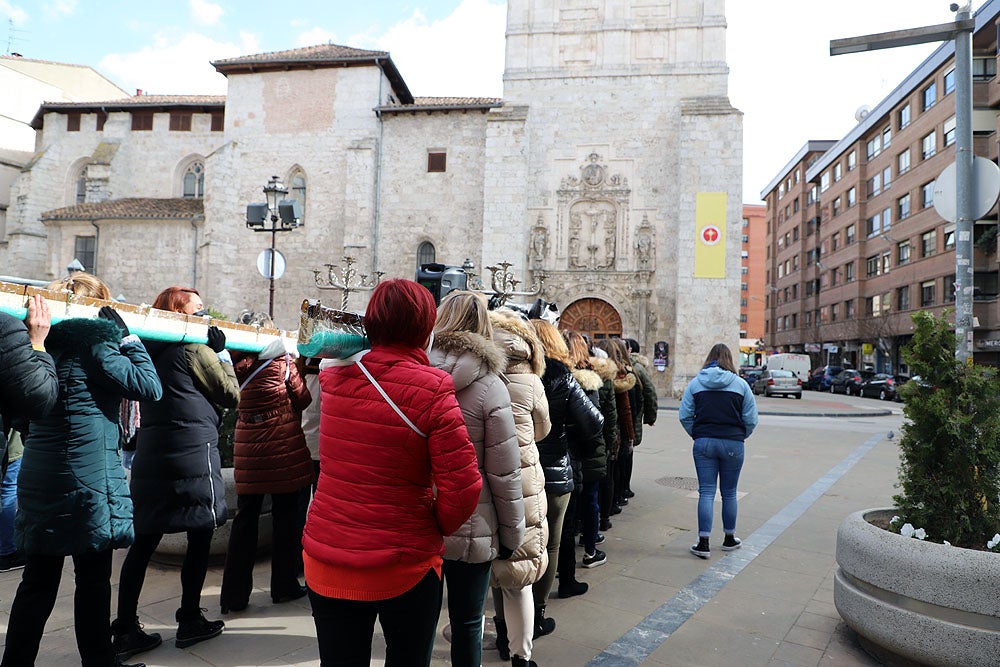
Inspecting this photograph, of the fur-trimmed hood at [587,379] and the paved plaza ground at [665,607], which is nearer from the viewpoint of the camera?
the paved plaza ground at [665,607]

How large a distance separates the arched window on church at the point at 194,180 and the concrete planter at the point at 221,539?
30999 millimetres

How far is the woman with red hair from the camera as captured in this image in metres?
2.09

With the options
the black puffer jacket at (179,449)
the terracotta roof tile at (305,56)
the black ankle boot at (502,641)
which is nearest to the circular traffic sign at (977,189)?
→ the black ankle boot at (502,641)

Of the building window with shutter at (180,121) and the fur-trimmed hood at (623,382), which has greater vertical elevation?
the building window with shutter at (180,121)

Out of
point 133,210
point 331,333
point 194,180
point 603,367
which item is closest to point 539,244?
point 194,180

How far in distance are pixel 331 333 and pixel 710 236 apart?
81.3 feet

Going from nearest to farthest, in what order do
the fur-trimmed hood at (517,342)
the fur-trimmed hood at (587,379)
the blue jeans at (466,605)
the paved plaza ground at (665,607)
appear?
the blue jeans at (466,605) < the fur-trimmed hood at (517,342) < the paved plaza ground at (665,607) < the fur-trimmed hood at (587,379)

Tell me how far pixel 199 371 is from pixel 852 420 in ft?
64.8

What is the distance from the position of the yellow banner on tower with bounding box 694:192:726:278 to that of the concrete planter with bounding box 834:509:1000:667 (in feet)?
75.0

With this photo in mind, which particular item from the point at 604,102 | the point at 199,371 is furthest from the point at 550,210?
the point at 199,371

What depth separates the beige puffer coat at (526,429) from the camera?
2.99 m

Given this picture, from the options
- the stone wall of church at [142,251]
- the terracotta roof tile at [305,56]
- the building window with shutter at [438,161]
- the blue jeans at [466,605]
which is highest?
the terracotta roof tile at [305,56]

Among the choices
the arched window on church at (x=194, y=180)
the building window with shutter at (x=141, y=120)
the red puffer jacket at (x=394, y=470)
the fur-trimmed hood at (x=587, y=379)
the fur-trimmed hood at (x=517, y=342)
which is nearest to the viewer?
the red puffer jacket at (x=394, y=470)

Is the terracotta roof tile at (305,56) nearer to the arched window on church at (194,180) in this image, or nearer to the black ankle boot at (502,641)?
the arched window on church at (194,180)
